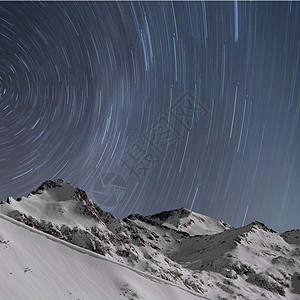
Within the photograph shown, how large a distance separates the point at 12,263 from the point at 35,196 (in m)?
36.4

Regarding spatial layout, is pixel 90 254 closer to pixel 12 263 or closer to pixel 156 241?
pixel 12 263

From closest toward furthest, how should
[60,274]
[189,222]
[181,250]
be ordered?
[60,274] → [181,250] → [189,222]

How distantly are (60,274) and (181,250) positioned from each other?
218 ft

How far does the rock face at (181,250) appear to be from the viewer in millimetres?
36938

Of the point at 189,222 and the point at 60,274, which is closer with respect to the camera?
the point at 60,274

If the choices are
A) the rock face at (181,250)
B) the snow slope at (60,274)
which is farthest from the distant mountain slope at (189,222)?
the snow slope at (60,274)

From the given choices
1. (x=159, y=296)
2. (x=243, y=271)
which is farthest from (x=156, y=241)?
(x=159, y=296)

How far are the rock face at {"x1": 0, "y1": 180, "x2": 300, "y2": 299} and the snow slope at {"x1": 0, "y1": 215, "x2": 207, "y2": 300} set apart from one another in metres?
18.8

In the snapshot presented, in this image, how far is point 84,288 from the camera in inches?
542

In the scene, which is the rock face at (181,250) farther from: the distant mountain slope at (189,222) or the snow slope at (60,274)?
the distant mountain slope at (189,222)

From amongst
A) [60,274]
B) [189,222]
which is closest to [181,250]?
[189,222]

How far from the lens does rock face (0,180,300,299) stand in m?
36.9

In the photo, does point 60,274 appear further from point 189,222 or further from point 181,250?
point 189,222

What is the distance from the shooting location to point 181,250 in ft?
246
